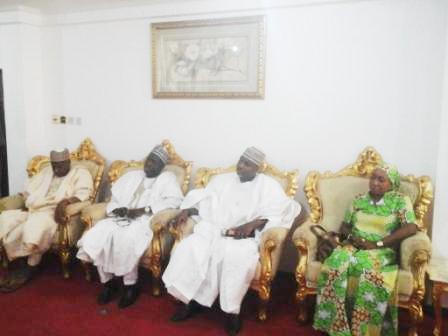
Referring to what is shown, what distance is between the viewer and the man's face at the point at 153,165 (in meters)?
3.69

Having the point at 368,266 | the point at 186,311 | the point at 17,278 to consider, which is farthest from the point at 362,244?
the point at 17,278

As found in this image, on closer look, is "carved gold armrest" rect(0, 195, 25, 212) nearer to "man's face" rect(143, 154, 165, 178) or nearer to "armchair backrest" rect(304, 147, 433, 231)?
"man's face" rect(143, 154, 165, 178)

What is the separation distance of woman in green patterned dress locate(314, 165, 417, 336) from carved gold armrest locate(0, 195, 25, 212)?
3.02 m

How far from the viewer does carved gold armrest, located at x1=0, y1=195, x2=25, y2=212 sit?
3.88 m

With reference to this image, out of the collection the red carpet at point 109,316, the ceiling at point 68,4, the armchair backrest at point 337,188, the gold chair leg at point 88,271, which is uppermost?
the ceiling at point 68,4

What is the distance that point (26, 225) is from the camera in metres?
3.49

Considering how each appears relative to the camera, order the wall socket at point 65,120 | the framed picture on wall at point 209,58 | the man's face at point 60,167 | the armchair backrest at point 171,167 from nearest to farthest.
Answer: the framed picture on wall at point 209,58, the armchair backrest at point 171,167, the man's face at point 60,167, the wall socket at point 65,120

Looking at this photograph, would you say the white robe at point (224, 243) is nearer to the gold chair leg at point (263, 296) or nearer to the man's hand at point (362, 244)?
the gold chair leg at point (263, 296)

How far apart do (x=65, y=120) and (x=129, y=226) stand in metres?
1.92

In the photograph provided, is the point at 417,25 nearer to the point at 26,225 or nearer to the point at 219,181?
the point at 219,181

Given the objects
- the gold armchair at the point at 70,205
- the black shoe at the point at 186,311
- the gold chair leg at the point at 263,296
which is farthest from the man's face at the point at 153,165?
the gold chair leg at the point at 263,296

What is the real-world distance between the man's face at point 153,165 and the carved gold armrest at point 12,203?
139 centimetres

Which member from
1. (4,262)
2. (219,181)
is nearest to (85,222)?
(4,262)

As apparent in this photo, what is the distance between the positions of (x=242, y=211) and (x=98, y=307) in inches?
54.2
